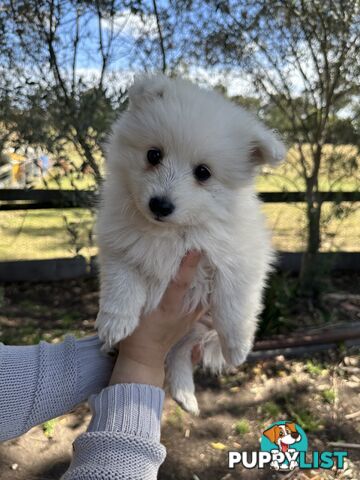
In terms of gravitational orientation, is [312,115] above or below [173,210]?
above

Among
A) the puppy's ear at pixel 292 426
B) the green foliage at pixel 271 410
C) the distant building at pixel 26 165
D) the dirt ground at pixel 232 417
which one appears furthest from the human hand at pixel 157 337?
the distant building at pixel 26 165

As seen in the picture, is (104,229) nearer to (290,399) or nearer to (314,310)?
(290,399)

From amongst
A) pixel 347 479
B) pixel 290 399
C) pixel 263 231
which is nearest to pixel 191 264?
pixel 263 231

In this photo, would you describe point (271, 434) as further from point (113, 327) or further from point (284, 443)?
point (113, 327)

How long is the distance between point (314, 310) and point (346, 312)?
327 mm

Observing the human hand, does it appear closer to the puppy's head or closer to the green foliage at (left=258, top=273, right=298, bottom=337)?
the puppy's head

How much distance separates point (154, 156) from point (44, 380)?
0.89m

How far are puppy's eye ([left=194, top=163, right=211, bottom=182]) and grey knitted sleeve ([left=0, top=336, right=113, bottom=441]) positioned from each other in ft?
2.63

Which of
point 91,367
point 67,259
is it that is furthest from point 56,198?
point 91,367

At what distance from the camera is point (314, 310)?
455 centimetres

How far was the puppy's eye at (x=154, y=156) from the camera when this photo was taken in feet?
5.34

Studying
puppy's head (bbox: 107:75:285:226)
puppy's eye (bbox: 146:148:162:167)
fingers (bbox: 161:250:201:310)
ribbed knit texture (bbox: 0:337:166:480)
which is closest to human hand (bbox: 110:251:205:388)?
fingers (bbox: 161:250:201:310)

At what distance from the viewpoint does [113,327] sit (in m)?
1.64

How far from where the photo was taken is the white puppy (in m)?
1.59
